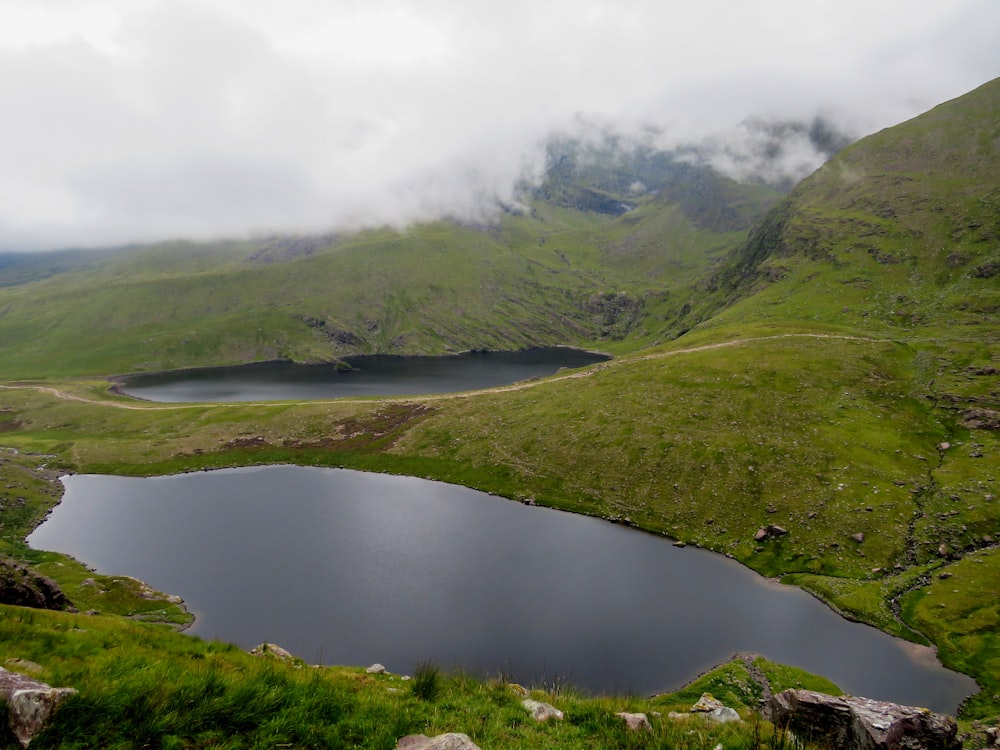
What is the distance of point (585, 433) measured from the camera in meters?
99.0

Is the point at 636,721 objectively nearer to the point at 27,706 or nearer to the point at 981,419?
the point at 27,706

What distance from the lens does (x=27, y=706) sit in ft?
28.8

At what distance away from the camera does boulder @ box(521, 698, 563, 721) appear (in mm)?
16003

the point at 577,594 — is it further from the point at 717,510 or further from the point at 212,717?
the point at 212,717

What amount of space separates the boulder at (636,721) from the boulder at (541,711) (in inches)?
78.7

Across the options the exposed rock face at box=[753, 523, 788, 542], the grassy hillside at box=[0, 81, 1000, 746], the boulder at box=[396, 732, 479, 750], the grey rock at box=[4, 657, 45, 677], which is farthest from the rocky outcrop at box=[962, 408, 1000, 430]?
the grey rock at box=[4, 657, 45, 677]

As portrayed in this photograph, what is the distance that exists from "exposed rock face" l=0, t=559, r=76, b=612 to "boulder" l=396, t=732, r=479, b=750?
82.2ft

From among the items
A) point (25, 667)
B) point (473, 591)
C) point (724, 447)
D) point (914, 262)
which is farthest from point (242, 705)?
point (914, 262)

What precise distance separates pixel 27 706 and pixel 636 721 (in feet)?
49.1

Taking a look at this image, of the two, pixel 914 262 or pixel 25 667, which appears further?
pixel 914 262

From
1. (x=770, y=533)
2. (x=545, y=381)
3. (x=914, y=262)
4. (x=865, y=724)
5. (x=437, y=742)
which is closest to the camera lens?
(x=437, y=742)

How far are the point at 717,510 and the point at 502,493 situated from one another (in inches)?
1404

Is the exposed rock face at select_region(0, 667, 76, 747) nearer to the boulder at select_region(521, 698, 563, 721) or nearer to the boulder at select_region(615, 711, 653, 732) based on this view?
the boulder at select_region(521, 698, 563, 721)

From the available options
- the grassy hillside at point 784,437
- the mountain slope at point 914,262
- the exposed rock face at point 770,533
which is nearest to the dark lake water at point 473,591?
the grassy hillside at point 784,437
